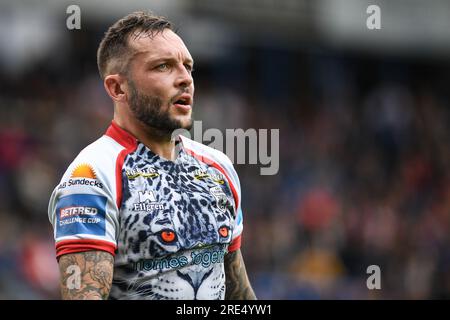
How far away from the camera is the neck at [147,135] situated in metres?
4.05

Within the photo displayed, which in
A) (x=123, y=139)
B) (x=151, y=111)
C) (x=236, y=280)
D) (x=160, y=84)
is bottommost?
(x=236, y=280)

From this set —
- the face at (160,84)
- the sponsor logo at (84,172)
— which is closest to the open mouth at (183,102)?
the face at (160,84)

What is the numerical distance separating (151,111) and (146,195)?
0.39 metres

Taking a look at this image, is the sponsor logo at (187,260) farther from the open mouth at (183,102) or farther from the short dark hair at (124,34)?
the short dark hair at (124,34)

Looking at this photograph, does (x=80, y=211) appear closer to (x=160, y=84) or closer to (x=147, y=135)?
(x=147, y=135)

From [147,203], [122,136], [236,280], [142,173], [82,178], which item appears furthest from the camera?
[236,280]

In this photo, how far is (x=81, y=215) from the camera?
3.66 metres

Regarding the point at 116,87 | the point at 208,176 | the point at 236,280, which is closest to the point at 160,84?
the point at 116,87

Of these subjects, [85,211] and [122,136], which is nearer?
[85,211]

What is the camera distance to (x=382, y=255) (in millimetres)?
14633

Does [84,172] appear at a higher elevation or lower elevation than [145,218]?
higher

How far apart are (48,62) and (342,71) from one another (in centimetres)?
704

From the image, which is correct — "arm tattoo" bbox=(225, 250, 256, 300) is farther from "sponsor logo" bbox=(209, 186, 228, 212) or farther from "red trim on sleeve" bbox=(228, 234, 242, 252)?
"sponsor logo" bbox=(209, 186, 228, 212)

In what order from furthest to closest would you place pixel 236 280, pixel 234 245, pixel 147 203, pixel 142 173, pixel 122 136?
1. pixel 236 280
2. pixel 234 245
3. pixel 122 136
4. pixel 142 173
5. pixel 147 203
